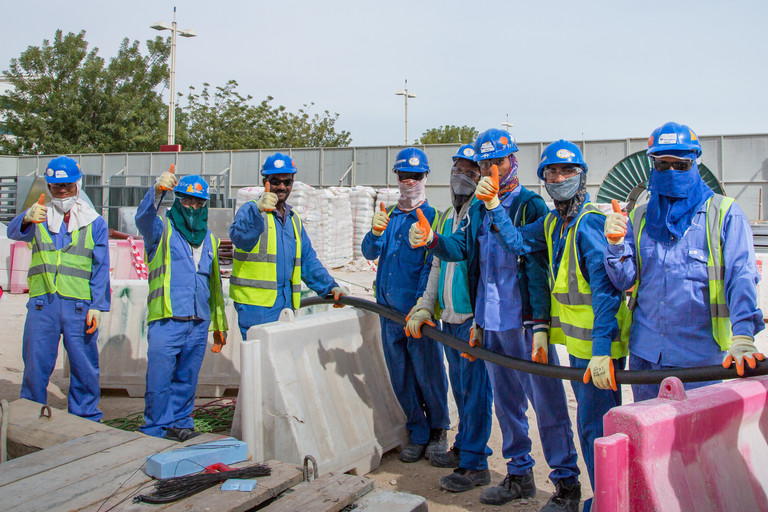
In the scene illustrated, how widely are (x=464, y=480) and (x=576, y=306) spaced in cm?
158

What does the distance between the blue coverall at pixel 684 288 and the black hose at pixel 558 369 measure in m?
0.16

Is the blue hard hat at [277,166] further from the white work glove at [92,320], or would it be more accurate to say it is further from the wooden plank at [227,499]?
the wooden plank at [227,499]

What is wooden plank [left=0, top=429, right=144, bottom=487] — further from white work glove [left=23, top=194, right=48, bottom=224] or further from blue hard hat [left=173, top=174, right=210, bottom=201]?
white work glove [left=23, top=194, right=48, bottom=224]

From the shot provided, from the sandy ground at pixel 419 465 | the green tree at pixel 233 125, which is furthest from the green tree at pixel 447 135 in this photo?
the sandy ground at pixel 419 465

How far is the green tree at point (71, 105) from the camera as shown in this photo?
38.9 m

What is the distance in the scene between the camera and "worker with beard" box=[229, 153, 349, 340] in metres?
5.30

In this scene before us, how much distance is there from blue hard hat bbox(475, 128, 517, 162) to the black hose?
1191 mm

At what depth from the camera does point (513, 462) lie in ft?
14.6

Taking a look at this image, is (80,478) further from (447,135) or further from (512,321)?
(447,135)

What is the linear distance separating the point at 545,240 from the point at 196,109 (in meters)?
43.3

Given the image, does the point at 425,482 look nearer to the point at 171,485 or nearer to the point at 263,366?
the point at 263,366

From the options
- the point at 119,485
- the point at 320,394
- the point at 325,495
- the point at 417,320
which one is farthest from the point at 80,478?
the point at 417,320

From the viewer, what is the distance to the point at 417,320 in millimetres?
4766

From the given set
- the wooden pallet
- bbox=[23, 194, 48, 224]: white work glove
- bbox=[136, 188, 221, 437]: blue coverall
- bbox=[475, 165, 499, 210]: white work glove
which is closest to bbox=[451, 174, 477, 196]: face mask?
bbox=[475, 165, 499, 210]: white work glove
